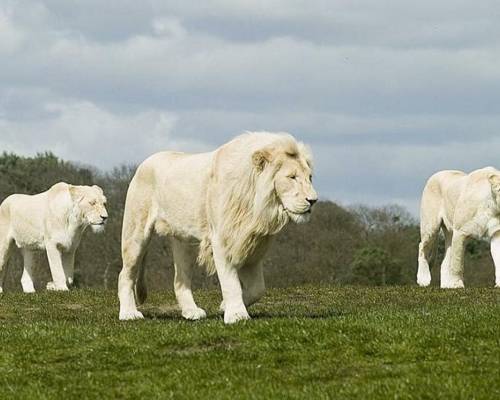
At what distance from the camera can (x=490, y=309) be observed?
1712cm

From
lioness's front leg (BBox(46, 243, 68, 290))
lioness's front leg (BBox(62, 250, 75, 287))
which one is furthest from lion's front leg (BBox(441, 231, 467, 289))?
lioness's front leg (BBox(62, 250, 75, 287))

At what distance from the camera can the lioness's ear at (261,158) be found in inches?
658

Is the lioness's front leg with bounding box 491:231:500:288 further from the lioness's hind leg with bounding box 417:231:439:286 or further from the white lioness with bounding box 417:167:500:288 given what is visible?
the lioness's hind leg with bounding box 417:231:439:286

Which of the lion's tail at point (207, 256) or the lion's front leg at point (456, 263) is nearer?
the lion's tail at point (207, 256)

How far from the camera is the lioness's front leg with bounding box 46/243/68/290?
94.6 feet

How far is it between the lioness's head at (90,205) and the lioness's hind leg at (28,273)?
2111mm

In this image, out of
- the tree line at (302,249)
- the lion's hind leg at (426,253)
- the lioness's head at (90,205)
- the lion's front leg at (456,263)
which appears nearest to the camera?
the lion's front leg at (456,263)

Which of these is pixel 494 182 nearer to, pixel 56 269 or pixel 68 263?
pixel 56 269

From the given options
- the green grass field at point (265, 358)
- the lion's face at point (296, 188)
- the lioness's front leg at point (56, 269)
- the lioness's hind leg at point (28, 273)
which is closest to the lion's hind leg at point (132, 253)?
the green grass field at point (265, 358)

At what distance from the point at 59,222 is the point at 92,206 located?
0.77m

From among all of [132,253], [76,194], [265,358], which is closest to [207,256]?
[132,253]

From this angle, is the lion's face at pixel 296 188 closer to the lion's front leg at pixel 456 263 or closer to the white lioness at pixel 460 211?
the white lioness at pixel 460 211

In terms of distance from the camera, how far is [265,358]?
14.4 metres

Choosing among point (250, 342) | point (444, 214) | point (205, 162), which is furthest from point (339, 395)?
point (444, 214)
